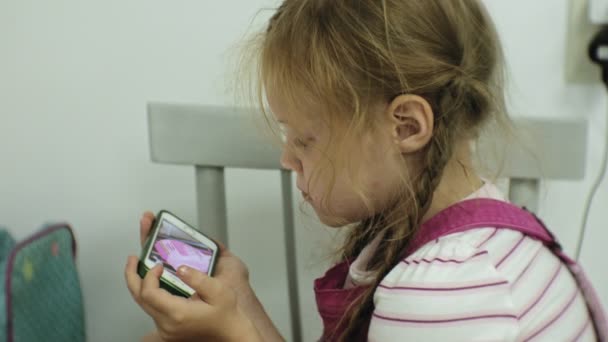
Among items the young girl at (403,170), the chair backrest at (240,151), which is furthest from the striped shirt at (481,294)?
the chair backrest at (240,151)

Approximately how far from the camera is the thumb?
58cm

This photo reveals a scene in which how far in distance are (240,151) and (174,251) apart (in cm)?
13

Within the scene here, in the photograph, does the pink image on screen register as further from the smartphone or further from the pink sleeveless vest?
the pink sleeveless vest

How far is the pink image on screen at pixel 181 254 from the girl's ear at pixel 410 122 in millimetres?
259

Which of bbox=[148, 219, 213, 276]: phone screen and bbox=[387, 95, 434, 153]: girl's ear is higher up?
bbox=[387, 95, 434, 153]: girl's ear

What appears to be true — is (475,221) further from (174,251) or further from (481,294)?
(174,251)

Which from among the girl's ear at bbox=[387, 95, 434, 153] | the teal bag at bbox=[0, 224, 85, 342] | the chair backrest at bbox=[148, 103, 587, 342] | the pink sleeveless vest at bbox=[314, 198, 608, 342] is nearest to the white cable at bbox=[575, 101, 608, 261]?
the chair backrest at bbox=[148, 103, 587, 342]

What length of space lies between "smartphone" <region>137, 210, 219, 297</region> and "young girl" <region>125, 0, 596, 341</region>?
2 centimetres

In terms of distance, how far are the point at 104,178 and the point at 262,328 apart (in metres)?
0.31

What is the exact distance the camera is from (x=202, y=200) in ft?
2.44

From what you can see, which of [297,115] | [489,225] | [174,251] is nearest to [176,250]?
[174,251]

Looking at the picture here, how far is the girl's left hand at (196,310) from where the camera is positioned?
0.57 meters

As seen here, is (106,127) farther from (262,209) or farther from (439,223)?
(439,223)

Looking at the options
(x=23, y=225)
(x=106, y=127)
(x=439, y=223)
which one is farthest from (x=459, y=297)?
(x=23, y=225)
